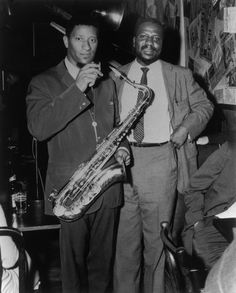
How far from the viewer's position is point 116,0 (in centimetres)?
390

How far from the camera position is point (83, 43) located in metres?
2.25

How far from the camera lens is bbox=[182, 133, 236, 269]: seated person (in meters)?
2.21

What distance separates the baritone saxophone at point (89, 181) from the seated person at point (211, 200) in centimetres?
50

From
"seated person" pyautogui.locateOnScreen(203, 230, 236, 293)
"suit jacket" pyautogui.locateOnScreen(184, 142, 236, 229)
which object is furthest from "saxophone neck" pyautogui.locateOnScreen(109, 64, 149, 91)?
"seated person" pyautogui.locateOnScreen(203, 230, 236, 293)

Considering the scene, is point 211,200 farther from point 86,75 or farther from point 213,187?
point 86,75

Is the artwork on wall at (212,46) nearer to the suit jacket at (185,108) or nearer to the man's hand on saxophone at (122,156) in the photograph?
the suit jacket at (185,108)

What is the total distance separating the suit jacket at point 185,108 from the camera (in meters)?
2.68

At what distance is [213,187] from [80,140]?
34.4 inches

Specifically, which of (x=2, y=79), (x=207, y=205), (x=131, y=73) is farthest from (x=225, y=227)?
(x=2, y=79)

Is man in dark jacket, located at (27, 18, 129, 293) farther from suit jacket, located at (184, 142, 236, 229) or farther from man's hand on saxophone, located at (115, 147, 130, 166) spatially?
suit jacket, located at (184, 142, 236, 229)

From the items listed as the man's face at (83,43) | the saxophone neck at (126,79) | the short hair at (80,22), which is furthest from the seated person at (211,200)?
the short hair at (80,22)

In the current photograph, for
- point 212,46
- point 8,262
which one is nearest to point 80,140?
point 8,262

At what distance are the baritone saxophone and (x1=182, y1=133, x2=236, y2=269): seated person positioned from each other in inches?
19.7

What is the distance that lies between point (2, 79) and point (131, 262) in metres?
1.84
